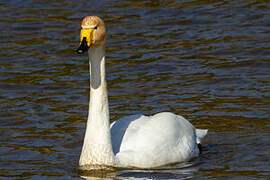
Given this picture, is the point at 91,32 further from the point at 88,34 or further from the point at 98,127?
the point at 98,127

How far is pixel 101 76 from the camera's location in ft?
26.0

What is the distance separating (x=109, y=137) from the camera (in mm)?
7957

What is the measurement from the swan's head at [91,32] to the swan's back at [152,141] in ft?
3.87

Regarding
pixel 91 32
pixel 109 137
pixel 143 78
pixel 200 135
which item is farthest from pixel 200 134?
pixel 143 78

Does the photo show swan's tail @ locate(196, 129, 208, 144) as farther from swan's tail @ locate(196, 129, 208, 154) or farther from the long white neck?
the long white neck

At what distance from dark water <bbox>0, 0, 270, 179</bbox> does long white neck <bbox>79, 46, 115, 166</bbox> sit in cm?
22

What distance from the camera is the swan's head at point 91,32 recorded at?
743 cm

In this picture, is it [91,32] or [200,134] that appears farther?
[200,134]

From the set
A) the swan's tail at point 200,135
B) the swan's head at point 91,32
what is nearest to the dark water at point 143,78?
the swan's tail at point 200,135

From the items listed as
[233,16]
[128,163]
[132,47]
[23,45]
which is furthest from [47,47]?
[128,163]

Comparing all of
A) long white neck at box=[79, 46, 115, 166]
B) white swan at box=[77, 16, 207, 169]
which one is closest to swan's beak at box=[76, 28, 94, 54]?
white swan at box=[77, 16, 207, 169]

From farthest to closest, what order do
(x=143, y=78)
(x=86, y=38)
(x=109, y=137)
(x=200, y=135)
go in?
1. (x=143, y=78)
2. (x=200, y=135)
3. (x=109, y=137)
4. (x=86, y=38)

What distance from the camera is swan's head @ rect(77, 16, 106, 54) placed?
293 inches

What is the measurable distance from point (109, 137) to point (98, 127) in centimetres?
16
